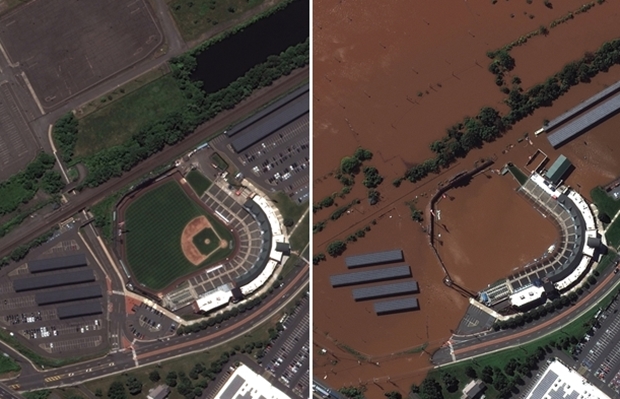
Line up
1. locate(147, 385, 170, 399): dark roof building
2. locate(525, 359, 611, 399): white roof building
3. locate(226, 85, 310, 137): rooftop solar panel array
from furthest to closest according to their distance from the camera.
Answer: locate(226, 85, 310, 137): rooftop solar panel array, locate(147, 385, 170, 399): dark roof building, locate(525, 359, 611, 399): white roof building

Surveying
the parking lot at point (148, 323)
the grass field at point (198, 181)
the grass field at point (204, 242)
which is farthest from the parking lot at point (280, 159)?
the parking lot at point (148, 323)

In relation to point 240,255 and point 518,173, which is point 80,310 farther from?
point 518,173

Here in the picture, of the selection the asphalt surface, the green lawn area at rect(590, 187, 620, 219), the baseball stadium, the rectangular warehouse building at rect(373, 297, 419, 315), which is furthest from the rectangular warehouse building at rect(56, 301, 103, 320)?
the green lawn area at rect(590, 187, 620, 219)

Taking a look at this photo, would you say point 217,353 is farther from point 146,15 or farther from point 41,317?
point 146,15

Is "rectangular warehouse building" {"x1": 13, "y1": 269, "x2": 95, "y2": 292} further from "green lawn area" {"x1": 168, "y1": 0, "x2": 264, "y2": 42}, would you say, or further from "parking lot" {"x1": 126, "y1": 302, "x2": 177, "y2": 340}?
"green lawn area" {"x1": 168, "y1": 0, "x2": 264, "y2": 42}

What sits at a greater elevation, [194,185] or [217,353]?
[194,185]

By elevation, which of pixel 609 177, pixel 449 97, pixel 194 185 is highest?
pixel 194 185

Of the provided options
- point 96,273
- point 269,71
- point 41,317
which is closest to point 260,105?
point 269,71
